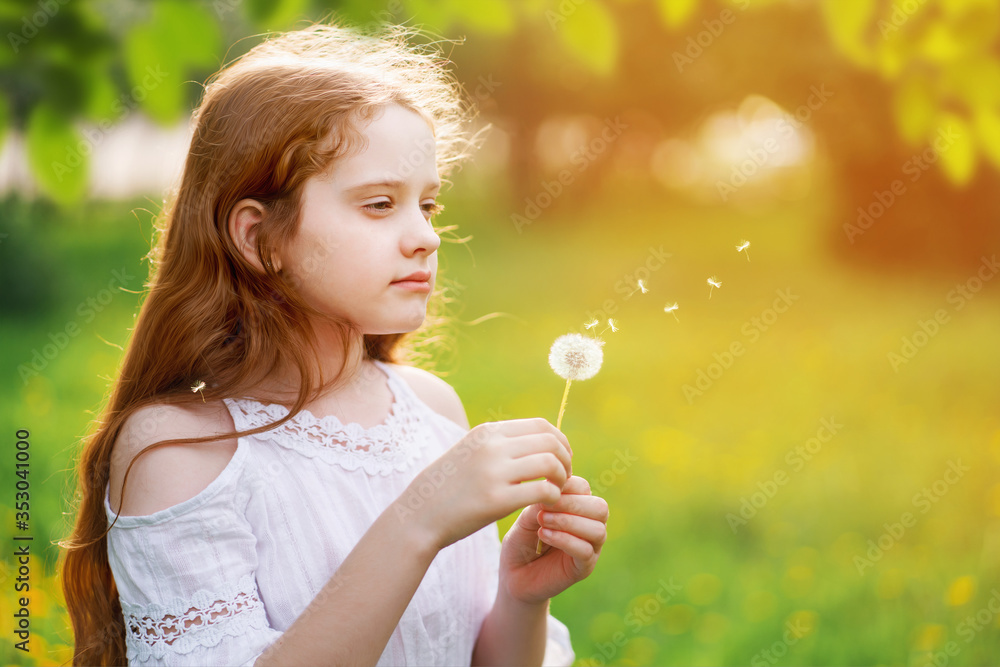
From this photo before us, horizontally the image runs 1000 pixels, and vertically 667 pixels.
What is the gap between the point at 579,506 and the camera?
129 centimetres

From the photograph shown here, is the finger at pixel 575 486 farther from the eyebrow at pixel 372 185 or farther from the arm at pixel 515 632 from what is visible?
the eyebrow at pixel 372 185

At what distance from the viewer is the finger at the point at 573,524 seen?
1283mm

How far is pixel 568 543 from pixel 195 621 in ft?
2.00

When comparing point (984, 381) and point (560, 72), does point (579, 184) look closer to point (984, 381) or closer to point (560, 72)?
point (560, 72)

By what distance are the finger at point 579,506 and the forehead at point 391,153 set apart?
60 cm

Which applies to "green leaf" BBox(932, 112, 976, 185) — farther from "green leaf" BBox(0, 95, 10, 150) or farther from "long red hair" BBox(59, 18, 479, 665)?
"green leaf" BBox(0, 95, 10, 150)

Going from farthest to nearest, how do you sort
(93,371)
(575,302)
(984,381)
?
(575,302) → (984,381) → (93,371)

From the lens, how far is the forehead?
4.39 ft

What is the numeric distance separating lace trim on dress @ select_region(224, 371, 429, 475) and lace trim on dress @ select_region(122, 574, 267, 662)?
0.84ft

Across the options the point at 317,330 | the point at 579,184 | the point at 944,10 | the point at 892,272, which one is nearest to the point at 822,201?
the point at 892,272

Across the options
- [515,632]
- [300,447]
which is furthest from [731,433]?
[300,447]

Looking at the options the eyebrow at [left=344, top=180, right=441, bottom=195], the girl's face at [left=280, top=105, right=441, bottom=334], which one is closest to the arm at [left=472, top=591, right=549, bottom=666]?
the girl's face at [left=280, top=105, right=441, bottom=334]

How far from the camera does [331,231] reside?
133cm

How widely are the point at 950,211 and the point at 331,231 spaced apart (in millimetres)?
8257
